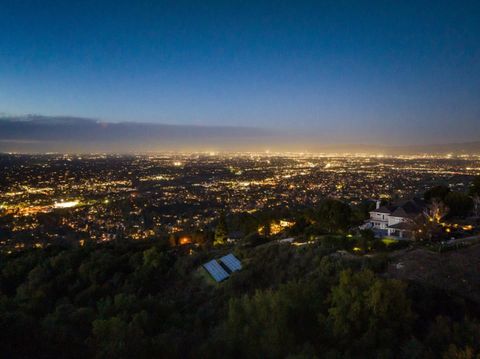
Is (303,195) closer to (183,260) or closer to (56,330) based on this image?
(183,260)

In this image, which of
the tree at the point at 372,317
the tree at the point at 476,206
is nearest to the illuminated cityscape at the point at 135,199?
the tree at the point at 476,206

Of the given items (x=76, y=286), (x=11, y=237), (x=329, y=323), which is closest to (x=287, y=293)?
(x=329, y=323)

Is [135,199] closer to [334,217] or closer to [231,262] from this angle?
[231,262]

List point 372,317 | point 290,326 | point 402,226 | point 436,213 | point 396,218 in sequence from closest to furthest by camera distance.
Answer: point 372,317
point 290,326
point 436,213
point 402,226
point 396,218

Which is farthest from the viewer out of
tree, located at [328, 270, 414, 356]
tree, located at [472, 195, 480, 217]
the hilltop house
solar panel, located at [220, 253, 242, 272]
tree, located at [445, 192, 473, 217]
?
tree, located at [445, 192, 473, 217]

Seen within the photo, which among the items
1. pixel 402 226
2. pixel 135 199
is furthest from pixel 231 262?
pixel 135 199

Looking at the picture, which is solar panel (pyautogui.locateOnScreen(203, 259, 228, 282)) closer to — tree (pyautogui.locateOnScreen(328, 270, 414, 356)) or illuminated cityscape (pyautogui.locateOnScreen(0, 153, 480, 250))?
tree (pyautogui.locateOnScreen(328, 270, 414, 356))

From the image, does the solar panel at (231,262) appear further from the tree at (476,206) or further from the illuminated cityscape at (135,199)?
the illuminated cityscape at (135,199)

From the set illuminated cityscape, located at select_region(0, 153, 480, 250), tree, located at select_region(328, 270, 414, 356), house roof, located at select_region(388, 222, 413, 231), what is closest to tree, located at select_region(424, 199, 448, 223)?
house roof, located at select_region(388, 222, 413, 231)
